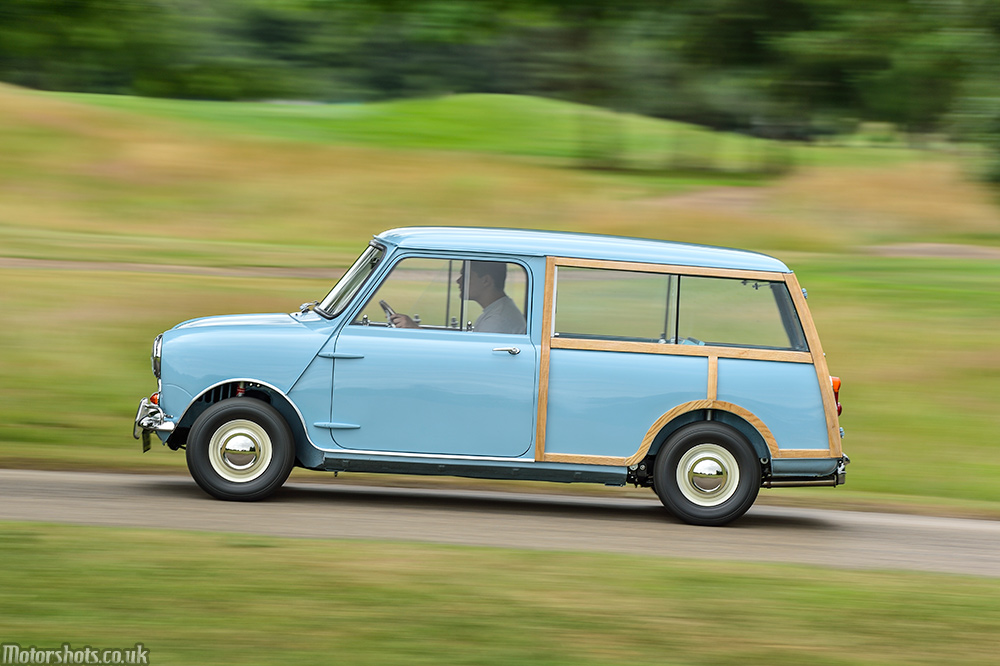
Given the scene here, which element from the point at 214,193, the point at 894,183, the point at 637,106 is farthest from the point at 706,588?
the point at 637,106

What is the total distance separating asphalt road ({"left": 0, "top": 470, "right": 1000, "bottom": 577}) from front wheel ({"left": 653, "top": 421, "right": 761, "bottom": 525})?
141 mm

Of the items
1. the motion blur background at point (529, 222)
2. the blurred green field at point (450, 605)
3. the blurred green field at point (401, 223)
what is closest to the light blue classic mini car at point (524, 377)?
the blurred green field at point (450, 605)

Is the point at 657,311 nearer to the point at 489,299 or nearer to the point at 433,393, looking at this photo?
the point at 489,299

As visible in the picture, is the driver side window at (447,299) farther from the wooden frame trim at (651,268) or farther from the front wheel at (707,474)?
the front wheel at (707,474)

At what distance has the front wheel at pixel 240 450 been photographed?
748cm

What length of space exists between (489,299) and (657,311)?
115 centimetres

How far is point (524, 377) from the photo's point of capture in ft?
24.8

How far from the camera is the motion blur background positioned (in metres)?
5.62

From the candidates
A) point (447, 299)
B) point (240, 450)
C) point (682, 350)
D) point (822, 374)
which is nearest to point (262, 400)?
point (240, 450)

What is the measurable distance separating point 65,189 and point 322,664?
63.4 feet

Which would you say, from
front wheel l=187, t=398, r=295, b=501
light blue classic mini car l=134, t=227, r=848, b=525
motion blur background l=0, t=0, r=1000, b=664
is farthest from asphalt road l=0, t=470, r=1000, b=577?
motion blur background l=0, t=0, r=1000, b=664

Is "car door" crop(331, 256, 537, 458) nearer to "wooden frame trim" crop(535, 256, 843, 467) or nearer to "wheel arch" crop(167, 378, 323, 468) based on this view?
"wooden frame trim" crop(535, 256, 843, 467)

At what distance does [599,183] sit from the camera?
25.6 m

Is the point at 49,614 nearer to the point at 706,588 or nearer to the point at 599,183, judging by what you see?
the point at 706,588
